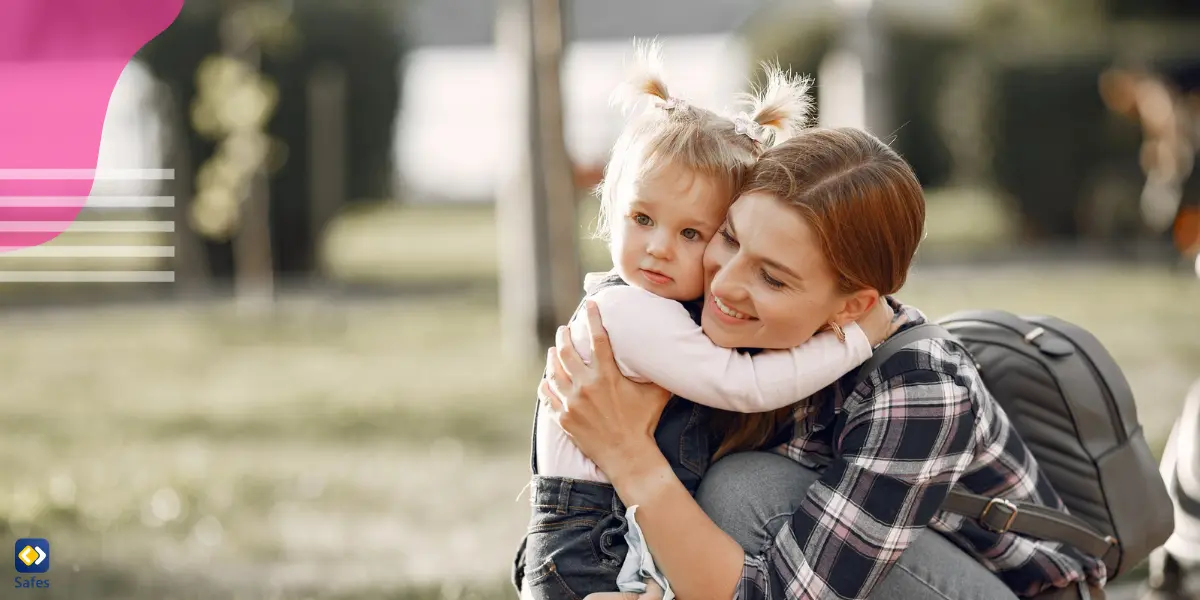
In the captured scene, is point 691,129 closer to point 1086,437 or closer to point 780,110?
point 780,110

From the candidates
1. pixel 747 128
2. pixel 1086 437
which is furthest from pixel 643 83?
pixel 1086 437

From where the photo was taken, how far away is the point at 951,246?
626 inches

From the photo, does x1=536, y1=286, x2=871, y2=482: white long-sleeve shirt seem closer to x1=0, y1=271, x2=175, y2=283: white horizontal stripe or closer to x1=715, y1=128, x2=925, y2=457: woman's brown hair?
x1=715, y1=128, x2=925, y2=457: woman's brown hair

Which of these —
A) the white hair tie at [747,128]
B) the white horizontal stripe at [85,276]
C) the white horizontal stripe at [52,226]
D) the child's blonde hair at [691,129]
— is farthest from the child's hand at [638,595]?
the white horizontal stripe at [85,276]

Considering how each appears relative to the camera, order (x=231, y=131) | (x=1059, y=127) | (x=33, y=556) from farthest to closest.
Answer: (x=1059, y=127)
(x=231, y=131)
(x=33, y=556)

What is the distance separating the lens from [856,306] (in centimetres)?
202

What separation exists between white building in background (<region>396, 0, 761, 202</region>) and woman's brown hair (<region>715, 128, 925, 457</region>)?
1288 centimetres

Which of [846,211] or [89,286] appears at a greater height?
[846,211]

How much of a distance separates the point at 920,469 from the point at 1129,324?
8184mm

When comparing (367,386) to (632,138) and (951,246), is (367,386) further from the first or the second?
(951,246)

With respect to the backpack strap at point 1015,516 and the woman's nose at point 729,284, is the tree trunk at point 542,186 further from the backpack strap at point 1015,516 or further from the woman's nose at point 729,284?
the woman's nose at point 729,284

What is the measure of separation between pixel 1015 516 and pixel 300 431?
16.7ft

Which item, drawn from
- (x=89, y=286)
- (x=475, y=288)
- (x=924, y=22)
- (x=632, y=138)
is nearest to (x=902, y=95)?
(x=924, y=22)

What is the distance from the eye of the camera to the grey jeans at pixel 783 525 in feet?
6.63
